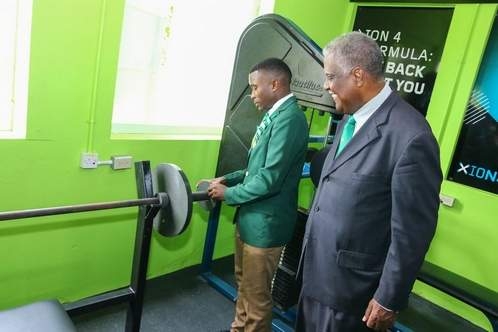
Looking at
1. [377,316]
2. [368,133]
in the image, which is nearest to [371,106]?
[368,133]

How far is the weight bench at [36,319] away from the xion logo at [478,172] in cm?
286

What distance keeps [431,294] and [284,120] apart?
89.7 inches

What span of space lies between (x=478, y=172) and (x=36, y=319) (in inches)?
117

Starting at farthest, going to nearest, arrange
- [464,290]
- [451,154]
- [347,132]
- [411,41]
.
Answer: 1. [411,41]
2. [451,154]
3. [464,290]
4. [347,132]

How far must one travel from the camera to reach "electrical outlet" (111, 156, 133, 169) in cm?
229

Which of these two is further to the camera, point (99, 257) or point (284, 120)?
point (99, 257)

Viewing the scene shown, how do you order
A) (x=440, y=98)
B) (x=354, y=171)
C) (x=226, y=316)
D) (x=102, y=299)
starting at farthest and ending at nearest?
1. (x=440, y=98)
2. (x=226, y=316)
3. (x=102, y=299)
4. (x=354, y=171)

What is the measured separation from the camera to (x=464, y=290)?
239cm

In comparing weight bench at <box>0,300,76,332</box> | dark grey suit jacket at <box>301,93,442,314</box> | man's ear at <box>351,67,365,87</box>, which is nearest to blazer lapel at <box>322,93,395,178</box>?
dark grey suit jacket at <box>301,93,442,314</box>

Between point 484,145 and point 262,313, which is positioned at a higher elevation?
point 484,145

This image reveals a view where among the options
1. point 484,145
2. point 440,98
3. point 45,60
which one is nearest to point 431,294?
point 484,145

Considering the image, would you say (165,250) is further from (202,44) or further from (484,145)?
(484,145)

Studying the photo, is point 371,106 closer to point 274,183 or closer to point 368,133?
point 368,133

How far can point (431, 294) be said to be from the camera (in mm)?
3217
